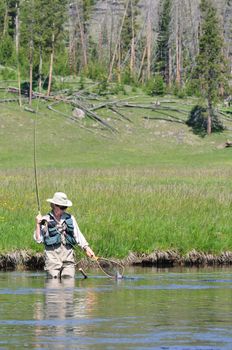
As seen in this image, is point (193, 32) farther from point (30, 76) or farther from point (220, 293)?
point (220, 293)

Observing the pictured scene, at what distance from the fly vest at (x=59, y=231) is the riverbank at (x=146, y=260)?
2.60 meters

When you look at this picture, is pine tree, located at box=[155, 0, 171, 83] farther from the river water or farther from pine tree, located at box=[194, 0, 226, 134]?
the river water

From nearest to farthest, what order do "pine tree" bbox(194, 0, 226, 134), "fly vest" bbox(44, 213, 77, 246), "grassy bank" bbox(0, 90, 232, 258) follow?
"fly vest" bbox(44, 213, 77, 246) → "grassy bank" bbox(0, 90, 232, 258) → "pine tree" bbox(194, 0, 226, 134)

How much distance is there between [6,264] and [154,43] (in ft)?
311

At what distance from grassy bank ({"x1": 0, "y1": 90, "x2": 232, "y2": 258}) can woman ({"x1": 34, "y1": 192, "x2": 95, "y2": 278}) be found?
2.62m

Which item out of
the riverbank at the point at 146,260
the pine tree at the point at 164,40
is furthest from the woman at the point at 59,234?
the pine tree at the point at 164,40

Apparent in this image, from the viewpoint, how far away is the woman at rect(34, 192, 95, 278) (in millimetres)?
15734

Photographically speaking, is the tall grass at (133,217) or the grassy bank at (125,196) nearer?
the tall grass at (133,217)

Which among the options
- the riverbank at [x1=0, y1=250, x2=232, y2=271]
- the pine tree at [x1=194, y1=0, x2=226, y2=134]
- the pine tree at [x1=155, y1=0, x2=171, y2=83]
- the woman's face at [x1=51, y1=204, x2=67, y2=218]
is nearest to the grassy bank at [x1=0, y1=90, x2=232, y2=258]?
the riverbank at [x1=0, y1=250, x2=232, y2=271]

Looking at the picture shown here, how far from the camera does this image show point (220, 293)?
50.5ft

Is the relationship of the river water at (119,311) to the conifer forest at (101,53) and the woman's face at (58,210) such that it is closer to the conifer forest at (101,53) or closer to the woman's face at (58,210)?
the woman's face at (58,210)

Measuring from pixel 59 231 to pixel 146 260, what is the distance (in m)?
3.95

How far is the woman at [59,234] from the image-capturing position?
51.6 feet

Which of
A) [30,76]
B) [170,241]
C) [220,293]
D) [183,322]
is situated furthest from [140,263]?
[30,76]
